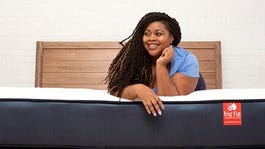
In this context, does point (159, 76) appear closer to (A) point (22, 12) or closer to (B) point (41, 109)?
(B) point (41, 109)

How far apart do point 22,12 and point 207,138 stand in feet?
6.24

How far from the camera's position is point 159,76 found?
120 cm

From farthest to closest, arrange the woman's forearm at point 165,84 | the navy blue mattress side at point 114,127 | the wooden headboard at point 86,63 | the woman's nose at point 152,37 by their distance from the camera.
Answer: the wooden headboard at point 86,63 → the woman's nose at point 152,37 → the woman's forearm at point 165,84 → the navy blue mattress side at point 114,127

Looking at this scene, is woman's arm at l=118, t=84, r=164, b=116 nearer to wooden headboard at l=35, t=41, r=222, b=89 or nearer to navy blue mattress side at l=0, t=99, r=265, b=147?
navy blue mattress side at l=0, t=99, r=265, b=147

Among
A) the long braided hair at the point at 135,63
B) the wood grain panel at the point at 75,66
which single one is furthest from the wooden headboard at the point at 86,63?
the long braided hair at the point at 135,63

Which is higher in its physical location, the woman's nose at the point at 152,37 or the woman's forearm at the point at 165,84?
the woman's nose at the point at 152,37

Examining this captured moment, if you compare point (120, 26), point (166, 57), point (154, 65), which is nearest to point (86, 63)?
point (120, 26)

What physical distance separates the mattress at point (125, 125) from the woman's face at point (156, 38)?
1.32 ft

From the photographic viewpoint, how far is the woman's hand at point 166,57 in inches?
48.2

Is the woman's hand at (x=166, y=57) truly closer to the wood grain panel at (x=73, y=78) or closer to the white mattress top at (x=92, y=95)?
the white mattress top at (x=92, y=95)

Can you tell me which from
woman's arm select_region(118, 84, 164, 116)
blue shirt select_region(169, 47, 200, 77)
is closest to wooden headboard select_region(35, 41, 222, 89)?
blue shirt select_region(169, 47, 200, 77)

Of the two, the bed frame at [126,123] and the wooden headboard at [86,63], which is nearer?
the bed frame at [126,123]

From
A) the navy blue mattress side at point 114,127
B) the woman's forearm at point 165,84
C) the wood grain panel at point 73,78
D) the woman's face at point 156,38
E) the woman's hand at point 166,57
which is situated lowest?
the navy blue mattress side at point 114,127

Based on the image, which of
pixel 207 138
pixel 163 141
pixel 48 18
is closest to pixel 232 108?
pixel 207 138
